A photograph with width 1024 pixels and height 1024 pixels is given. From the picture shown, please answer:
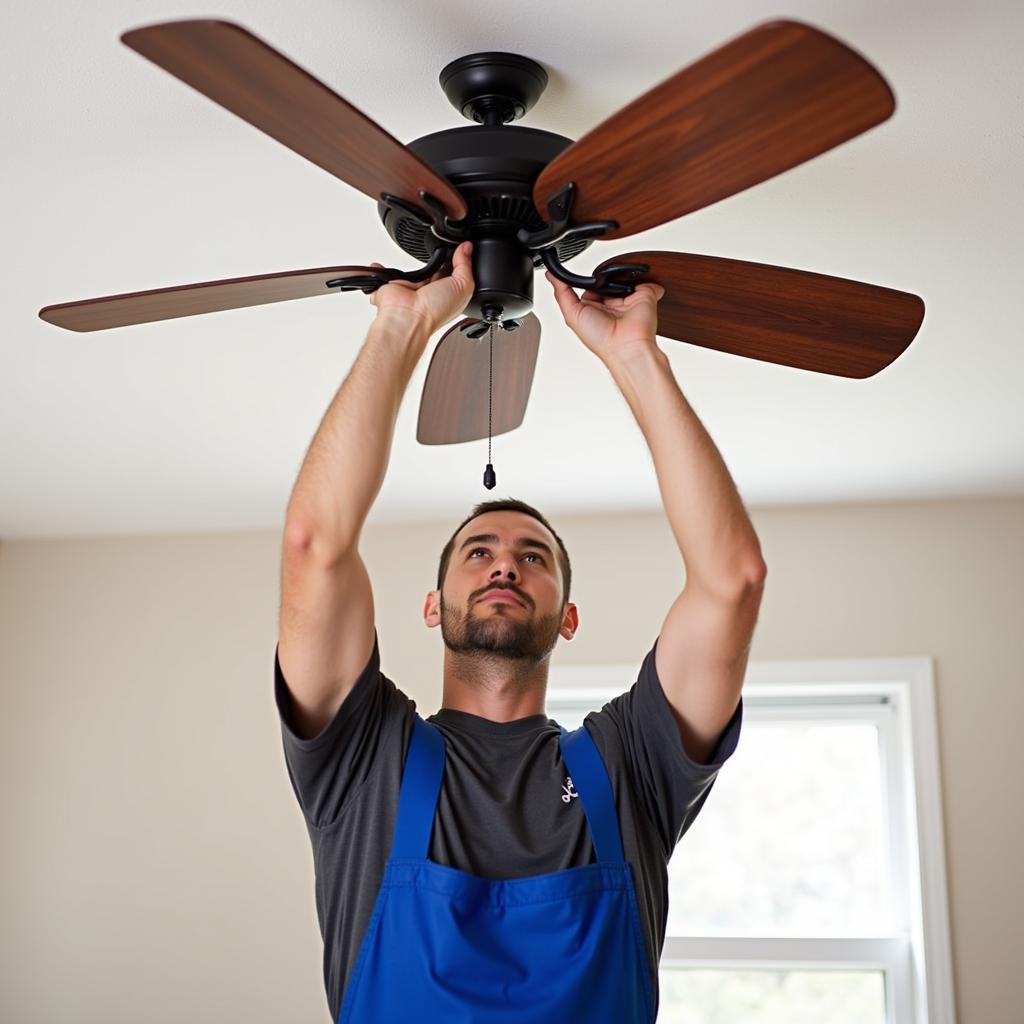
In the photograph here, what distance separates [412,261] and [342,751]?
903mm

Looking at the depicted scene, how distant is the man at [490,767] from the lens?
4.71 feet

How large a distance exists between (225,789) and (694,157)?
9.10ft

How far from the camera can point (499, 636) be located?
1.73 metres

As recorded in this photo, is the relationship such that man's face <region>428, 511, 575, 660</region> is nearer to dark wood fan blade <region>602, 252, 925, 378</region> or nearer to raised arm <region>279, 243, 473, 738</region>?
raised arm <region>279, 243, 473, 738</region>

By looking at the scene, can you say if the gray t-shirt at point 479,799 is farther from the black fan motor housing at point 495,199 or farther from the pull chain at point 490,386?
the black fan motor housing at point 495,199

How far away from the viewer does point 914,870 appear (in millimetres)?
3191

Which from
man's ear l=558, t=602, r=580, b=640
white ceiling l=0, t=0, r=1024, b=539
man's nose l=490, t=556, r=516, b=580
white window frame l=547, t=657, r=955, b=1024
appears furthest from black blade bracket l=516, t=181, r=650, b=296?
white window frame l=547, t=657, r=955, b=1024

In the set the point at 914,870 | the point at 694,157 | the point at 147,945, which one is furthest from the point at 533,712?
the point at 147,945

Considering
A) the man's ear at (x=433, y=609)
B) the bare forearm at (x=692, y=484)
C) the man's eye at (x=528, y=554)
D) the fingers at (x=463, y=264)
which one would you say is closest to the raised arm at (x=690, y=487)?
the bare forearm at (x=692, y=484)

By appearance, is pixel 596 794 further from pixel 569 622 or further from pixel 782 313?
pixel 782 313

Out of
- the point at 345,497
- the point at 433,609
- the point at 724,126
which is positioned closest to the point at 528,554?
the point at 433,609

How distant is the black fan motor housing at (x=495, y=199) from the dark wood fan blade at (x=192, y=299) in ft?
0.38

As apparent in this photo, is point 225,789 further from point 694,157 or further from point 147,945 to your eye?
point 694,157

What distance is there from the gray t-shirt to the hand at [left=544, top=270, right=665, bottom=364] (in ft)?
1.39
